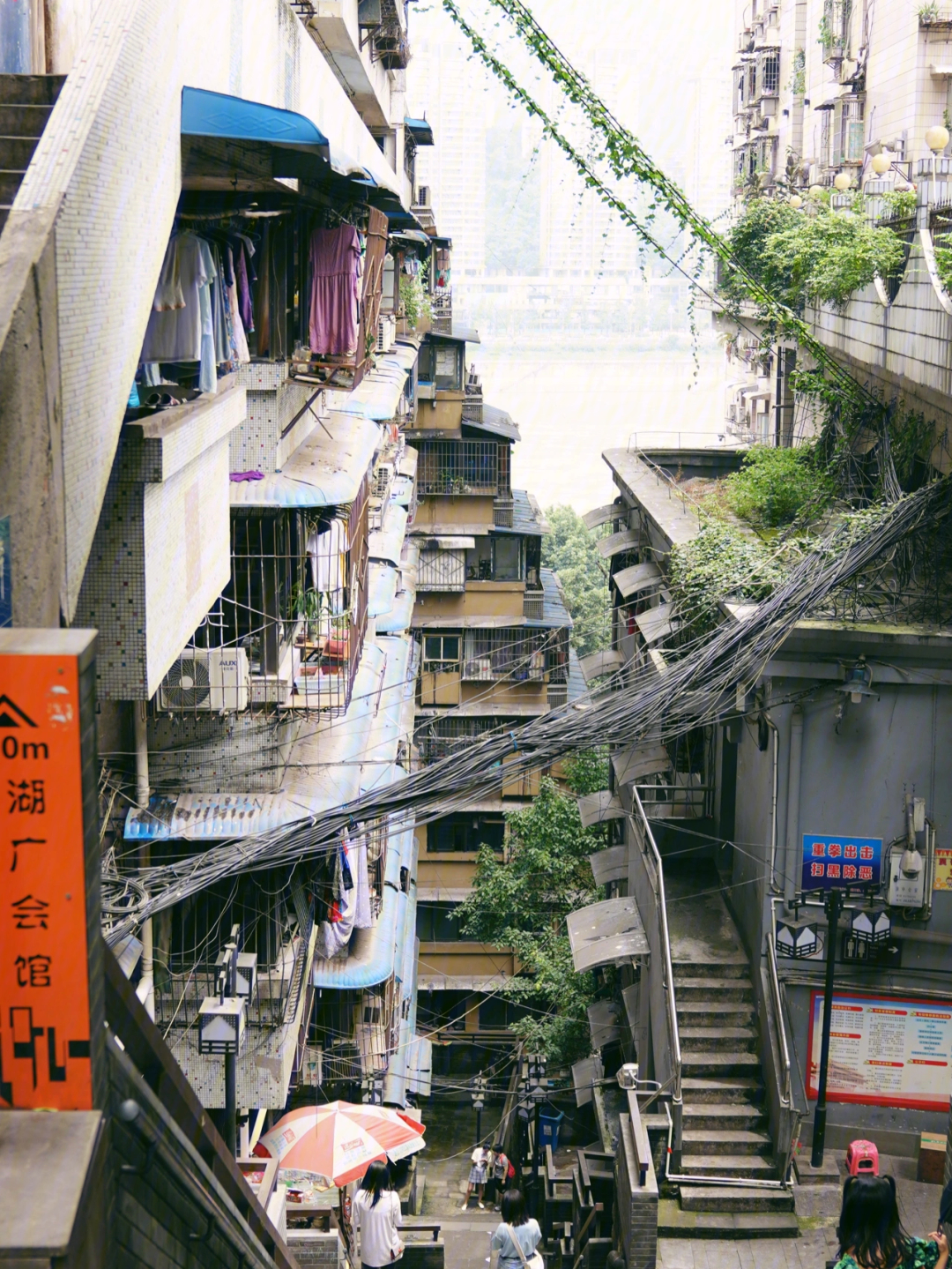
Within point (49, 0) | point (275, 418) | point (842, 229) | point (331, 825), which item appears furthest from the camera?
point (842, 229)

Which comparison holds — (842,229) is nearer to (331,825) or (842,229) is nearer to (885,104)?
(331,825)

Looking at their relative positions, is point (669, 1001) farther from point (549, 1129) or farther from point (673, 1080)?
point (549, 1129)

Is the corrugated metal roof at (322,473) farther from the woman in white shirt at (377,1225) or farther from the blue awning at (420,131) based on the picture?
the blue awning at (420,131)

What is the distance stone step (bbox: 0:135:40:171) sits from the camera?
511cm

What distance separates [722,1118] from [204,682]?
6.27 m

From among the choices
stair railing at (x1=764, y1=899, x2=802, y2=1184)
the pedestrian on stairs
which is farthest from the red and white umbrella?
the pedestrian on stairs

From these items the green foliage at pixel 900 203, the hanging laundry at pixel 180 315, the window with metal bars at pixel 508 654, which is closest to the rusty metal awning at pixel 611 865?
the green foliage at pixel 900 203

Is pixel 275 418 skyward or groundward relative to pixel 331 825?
skyward

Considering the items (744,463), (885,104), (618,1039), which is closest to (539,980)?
(618,1039)

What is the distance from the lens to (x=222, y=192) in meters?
8.23

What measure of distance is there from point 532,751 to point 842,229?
8.36 meters

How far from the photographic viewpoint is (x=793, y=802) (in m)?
→ 12.4

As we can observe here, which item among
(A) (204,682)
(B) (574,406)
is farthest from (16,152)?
(B) (574,406)

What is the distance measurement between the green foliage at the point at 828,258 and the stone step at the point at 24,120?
1102 cm
